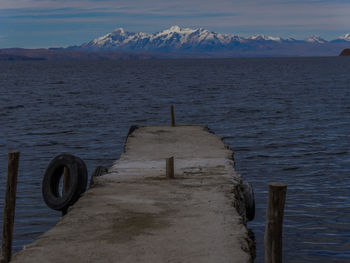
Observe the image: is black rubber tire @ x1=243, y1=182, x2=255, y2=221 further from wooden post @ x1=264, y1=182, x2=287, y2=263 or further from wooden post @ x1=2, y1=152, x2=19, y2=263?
wooden post @ x1=2, y1=152, x2=19, y2=263

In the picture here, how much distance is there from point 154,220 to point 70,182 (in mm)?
4209

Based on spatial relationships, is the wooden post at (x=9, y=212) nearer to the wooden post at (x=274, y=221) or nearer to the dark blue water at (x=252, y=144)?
the dark blue water at (x=252, y=144)

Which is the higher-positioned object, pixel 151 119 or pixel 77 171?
pixel 77 171

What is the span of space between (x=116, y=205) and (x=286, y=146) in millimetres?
17688

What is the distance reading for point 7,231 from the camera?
1239cm

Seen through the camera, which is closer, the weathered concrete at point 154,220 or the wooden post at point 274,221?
the wooden post at point 274,221

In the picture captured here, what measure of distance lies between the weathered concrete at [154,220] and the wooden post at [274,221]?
467 mm

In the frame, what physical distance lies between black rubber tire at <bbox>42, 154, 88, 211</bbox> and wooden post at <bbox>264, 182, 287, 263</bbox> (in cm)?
692

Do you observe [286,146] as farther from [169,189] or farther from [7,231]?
[7,231]

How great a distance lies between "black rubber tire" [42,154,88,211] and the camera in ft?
48.8

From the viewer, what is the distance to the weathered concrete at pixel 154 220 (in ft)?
32.4

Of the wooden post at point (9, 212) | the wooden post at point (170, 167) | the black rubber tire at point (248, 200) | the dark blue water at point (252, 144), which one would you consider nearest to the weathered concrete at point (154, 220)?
the wooden post at point (170, 167)

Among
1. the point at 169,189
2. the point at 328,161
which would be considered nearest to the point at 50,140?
the point at 328,161

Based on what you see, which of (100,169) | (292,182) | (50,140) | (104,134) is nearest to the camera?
(100,169)
